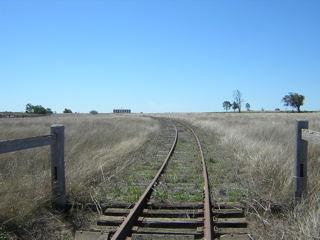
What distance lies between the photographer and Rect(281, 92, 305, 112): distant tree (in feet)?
414

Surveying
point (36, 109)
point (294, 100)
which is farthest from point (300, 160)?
point (294, 100)

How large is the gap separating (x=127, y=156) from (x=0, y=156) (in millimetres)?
4546

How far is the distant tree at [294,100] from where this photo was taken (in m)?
126

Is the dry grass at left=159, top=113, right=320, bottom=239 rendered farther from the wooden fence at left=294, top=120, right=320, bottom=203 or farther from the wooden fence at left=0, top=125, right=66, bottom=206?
the wooden fence at left=0, top=125, right=66, bottom=206

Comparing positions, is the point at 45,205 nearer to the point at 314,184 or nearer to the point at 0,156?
the point at 0,156

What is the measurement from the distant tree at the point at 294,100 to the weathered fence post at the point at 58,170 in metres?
133

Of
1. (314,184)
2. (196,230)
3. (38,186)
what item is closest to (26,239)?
(38,186)

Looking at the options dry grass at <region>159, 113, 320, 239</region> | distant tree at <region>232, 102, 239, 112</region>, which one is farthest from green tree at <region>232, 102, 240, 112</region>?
dry grass at <region>159, 113, 320, 239</region>

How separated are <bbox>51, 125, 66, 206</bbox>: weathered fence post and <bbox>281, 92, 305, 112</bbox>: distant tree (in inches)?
5221

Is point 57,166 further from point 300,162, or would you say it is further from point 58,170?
point 300,162

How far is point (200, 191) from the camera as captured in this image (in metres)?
6.62

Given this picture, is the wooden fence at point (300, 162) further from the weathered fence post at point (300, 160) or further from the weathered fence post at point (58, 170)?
the weathered fence post at point (58, 170)

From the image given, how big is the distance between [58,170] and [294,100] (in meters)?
133

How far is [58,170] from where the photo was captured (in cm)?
545
